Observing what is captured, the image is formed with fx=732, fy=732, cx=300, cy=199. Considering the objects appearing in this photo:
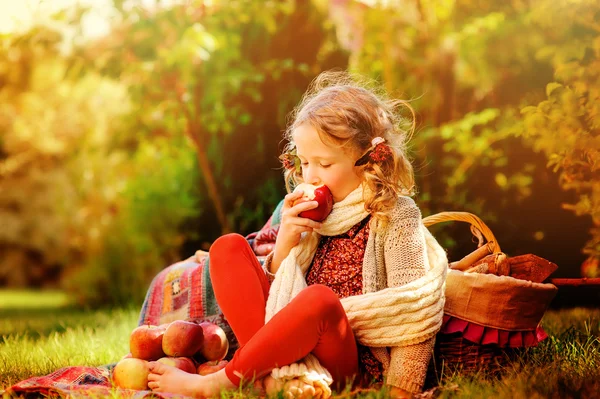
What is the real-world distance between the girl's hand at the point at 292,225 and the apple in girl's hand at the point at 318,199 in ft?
0.05

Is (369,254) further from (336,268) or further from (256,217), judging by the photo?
(256,217)

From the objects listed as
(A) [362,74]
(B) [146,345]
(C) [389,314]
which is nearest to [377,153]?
(C) [389,314]

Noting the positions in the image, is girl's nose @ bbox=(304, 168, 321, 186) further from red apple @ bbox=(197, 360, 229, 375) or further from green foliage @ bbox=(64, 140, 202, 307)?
green foliage @ bbox=(64, 140, 202, 307)

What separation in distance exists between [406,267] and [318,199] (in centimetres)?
41

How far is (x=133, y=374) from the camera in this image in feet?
8.99

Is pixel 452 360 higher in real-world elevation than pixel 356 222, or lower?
lower

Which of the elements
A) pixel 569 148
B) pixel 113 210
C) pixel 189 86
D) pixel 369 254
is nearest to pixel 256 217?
pixel 189 86

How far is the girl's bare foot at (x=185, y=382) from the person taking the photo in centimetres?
257

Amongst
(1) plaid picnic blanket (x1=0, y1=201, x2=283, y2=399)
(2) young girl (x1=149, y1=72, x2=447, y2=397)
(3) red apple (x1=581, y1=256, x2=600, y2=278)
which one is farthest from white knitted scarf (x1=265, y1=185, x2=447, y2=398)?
(3) red apple (x1=581, y1=256, x2=600, y2=278)

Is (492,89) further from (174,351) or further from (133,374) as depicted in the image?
(133,374)

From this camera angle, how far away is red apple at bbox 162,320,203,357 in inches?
115

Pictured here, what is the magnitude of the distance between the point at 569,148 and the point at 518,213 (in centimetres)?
137

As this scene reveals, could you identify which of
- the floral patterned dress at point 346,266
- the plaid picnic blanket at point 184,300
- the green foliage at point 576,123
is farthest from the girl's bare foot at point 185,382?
the green foliage at point 576,123

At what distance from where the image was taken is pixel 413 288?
8.60ft
